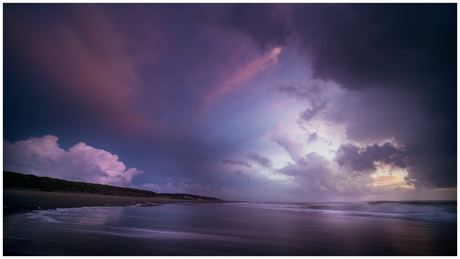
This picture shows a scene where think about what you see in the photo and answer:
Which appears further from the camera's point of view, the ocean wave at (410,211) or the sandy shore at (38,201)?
the ocean wave at (410,211)

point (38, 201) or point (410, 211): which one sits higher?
point (410, 211)

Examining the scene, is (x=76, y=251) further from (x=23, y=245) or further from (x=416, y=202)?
(x=416, y=202)

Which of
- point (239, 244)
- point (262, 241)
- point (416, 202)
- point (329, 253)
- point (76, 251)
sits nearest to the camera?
point (76, 251)

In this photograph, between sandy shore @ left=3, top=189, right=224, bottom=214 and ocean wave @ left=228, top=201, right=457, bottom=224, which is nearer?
sandy shore @ left=3, top=189, right=224, bottom=214

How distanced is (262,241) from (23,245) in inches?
305

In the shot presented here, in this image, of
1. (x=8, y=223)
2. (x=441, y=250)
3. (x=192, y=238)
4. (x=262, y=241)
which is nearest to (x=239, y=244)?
(x=262, y=241)

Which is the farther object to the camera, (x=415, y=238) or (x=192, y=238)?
(x=415, y=238)

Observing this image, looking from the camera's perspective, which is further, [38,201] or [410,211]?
[410,211]

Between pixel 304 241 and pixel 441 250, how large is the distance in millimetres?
4863

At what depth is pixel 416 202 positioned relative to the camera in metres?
29.5

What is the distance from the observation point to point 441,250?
25.1 feet

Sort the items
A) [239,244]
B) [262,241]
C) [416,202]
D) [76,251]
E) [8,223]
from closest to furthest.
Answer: [76,251]
[239,244]
[262,241]
[8,223]
[416,202]

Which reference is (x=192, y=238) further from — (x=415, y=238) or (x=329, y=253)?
(x=415, y=238)

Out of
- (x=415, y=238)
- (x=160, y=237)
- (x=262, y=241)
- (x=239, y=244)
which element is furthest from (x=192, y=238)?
(x=415, y=238)
